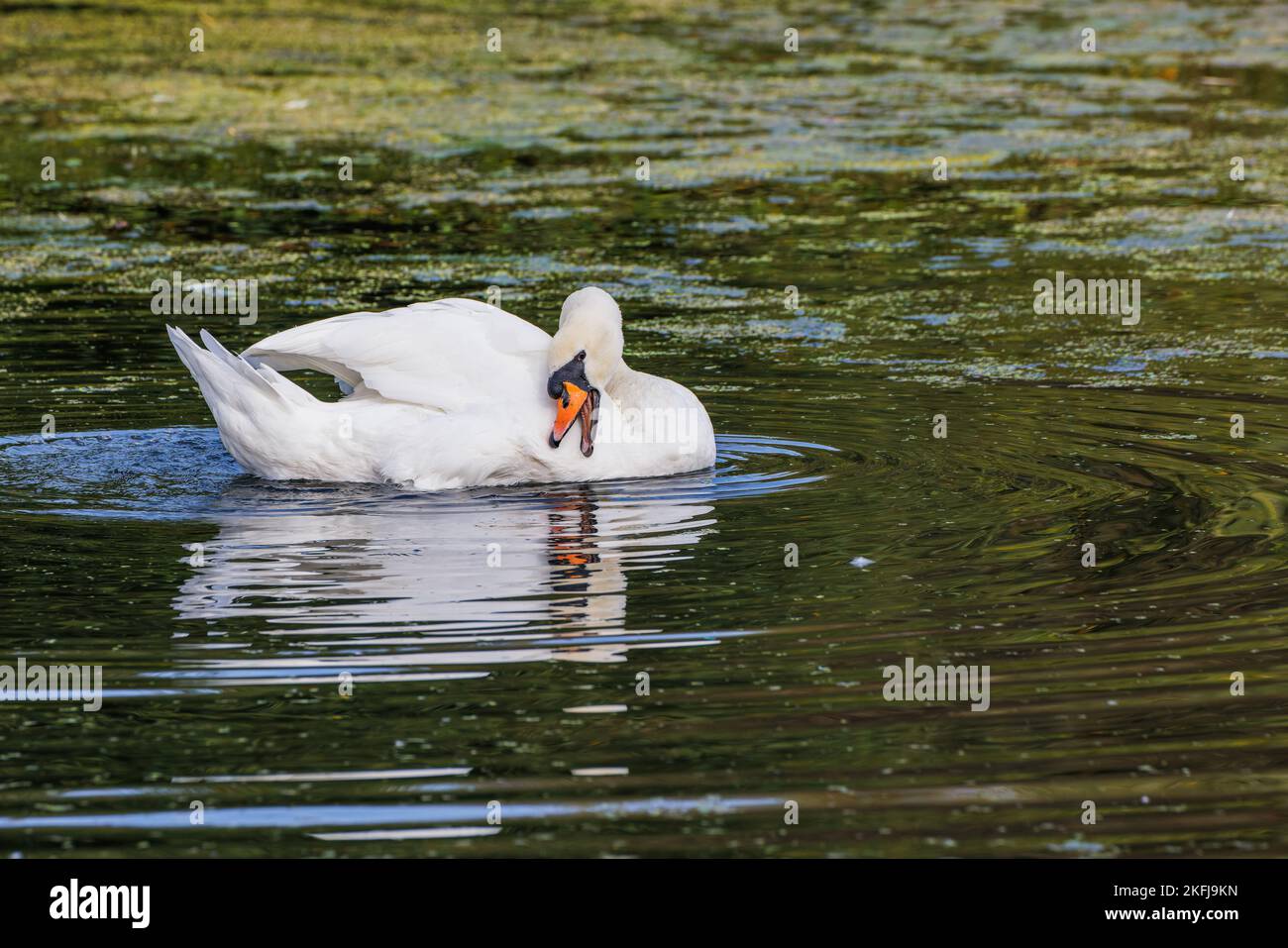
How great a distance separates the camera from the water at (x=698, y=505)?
4.89 m

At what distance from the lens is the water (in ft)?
16.0

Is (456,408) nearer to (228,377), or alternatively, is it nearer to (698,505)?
(228,377)

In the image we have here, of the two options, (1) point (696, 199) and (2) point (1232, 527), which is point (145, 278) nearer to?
(1) point (696, 199)

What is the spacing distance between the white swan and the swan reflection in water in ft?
0.40

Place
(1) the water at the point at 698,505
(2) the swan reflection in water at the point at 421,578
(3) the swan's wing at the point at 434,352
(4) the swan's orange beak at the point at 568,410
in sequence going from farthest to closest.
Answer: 1. (3) the swan's wing at the point at 434,352
2. (4) the swan's orange beak at the point at 568,410
3. (2) the swan reflection in water at the point at 421,578
4. (1) the water at the point at 698,505

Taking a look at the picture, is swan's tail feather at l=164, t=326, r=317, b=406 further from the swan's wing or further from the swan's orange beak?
the swan's orange beak

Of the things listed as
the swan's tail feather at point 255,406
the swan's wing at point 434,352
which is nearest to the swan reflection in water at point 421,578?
the swan's tail feather at point 255,406

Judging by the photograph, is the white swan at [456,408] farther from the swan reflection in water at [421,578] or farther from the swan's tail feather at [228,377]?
the swan reflection in water at [421,578]

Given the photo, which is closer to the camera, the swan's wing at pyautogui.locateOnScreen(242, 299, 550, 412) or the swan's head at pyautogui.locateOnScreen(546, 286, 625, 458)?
the swan's head at pyautogui.locateOnScreen(546, 286, 625, 458)

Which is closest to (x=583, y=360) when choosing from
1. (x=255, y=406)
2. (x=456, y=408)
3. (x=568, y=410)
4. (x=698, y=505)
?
(x=568, y=410)

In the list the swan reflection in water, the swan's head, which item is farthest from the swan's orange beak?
the swan reflection in water

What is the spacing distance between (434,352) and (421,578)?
5.59 ft

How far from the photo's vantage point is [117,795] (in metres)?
4.87

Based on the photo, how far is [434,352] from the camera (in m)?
8.23
